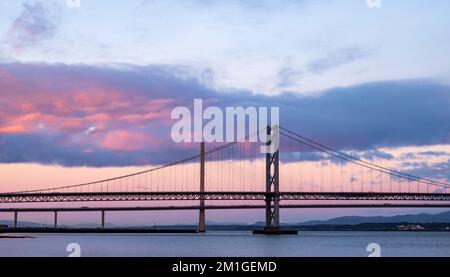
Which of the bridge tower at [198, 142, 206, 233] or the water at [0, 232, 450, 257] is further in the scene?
the bridge tower at [198, 142, 206, 233]

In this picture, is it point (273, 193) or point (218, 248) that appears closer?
point (218, 248)

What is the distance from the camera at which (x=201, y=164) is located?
278ft

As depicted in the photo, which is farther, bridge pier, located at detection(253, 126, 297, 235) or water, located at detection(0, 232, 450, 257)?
bridge pier, located at detection(253, 126, 297, 235)

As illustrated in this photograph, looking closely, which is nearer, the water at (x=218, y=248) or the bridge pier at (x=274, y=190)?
the water at (x=218, y=248)

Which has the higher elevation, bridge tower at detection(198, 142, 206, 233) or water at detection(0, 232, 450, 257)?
bridge tower at detection(198, 142, 206, 233)

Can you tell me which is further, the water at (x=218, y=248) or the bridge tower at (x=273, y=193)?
the bridge tower at (x=273, y=193)

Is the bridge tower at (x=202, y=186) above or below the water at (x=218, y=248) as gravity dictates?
above

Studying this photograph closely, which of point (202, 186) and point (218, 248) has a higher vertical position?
point (202, 186)

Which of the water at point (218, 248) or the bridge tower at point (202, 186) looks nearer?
the water at point (218, 248)

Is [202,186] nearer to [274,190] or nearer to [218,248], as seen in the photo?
[274,190]

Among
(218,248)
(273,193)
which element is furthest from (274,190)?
(218,248)

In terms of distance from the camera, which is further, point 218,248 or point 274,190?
point 274,190
